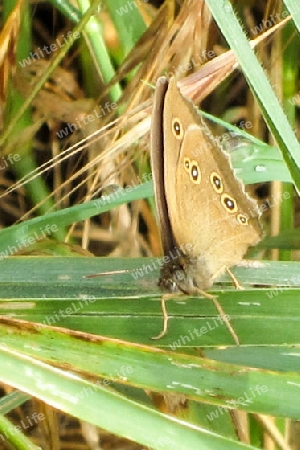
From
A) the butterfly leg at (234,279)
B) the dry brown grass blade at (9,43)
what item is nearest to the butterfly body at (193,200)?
the butterfly leg at (234,279)

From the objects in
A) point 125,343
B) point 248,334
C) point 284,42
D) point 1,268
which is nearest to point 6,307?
point 1,268

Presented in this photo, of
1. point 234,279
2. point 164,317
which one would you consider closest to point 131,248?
point 234,279

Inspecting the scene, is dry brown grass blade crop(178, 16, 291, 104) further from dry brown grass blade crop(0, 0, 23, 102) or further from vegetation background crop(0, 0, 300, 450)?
dry brown grass blade crop(0, 0, 23, 102)

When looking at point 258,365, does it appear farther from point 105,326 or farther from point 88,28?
point 88,28

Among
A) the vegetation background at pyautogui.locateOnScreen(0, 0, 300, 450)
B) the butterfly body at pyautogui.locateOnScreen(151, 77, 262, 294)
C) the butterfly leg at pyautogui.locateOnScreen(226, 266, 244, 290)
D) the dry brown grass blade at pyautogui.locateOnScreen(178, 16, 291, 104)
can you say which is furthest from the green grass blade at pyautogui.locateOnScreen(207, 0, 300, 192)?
the butterfly leg at pyautogui.locateOnScreen(226, 266, 244, 290)

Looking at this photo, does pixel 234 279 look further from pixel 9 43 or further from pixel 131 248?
pixel 9 43

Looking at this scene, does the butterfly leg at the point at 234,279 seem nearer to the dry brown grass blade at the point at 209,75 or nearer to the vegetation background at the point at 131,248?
the vegetation background at the point at 131,248

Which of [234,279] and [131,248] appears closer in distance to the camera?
[234,279]

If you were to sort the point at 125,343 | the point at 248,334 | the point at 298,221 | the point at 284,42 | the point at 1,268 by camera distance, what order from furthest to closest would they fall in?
the point at 298,221
the point at 284,42
the point at 1,268
the point at 248,334
the point at 125,343
